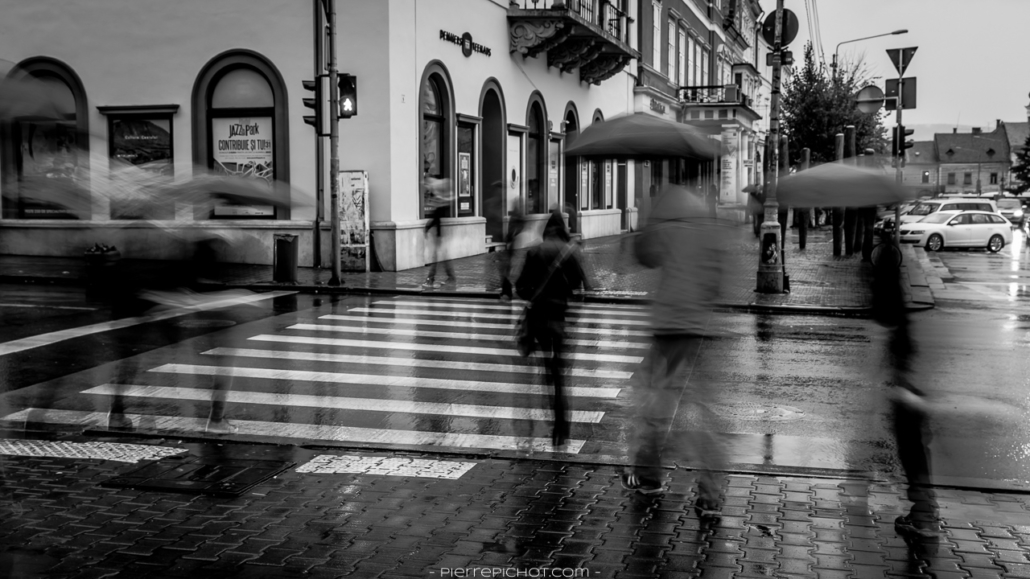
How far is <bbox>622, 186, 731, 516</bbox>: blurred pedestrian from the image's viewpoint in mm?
5727

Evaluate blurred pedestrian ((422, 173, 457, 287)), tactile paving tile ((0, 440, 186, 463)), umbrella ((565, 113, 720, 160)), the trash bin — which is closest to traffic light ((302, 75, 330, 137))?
the trash bin

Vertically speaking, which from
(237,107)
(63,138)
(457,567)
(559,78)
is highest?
(559,78)

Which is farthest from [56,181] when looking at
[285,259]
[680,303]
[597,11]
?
[597,11]

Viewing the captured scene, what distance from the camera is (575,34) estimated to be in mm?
28734

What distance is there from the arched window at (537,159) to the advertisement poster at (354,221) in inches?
428

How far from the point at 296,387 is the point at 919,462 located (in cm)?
549

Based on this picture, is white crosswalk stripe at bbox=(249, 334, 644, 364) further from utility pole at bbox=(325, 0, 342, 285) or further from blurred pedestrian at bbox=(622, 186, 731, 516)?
utility pole at bbox=(325, 0, 342, 285)

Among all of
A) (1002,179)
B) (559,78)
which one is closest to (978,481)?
(559,78)

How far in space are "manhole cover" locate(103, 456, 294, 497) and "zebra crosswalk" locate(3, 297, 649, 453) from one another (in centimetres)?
74

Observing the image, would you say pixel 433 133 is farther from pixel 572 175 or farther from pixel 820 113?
pixel 820 113

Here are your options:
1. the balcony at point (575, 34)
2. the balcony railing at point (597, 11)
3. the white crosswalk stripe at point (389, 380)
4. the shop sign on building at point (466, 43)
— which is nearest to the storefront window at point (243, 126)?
the shop sign on building at point (466, 43)

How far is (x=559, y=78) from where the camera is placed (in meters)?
31.9

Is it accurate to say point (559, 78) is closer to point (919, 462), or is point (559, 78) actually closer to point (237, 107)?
point (237, 107)

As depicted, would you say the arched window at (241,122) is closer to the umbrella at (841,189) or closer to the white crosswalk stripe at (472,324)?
the white crosswalk stripe at (472,324)
